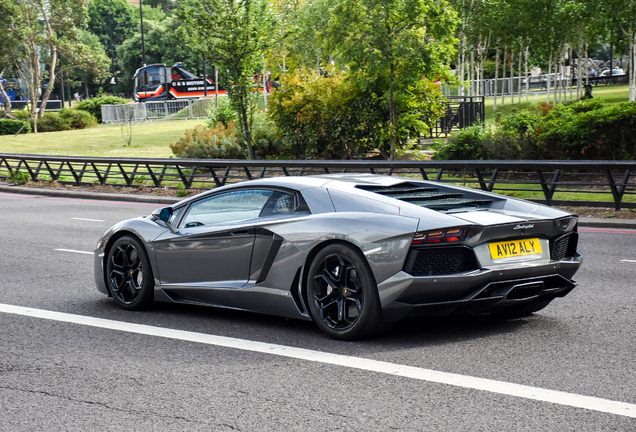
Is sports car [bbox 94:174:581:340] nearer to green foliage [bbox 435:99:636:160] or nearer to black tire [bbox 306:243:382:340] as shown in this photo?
black tire [bbox 306:243:382:340]

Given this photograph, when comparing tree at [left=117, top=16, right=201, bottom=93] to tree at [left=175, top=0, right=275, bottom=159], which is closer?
tree at [left=175, top=0, right=275, bottom=159]

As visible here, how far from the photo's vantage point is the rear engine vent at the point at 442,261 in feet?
17.4

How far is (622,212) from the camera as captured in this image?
14.0 meters

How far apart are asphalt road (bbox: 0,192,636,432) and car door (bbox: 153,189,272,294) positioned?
0.39 meters

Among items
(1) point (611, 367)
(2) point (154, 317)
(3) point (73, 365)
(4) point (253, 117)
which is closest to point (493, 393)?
(1) point (611, 367)

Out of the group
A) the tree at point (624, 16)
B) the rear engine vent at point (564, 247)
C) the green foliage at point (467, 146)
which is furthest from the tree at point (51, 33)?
the rear engine vent at point (564, 247)

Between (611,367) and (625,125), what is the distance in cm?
1445

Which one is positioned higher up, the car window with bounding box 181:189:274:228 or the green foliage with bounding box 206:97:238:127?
the green foliage with bounding box 206:97:238:127

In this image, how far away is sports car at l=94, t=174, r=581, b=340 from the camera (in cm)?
533

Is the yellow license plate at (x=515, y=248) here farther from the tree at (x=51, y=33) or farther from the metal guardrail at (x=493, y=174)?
the tree at (x=51, y=33)

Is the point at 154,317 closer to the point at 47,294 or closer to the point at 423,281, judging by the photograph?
the point at 47,294

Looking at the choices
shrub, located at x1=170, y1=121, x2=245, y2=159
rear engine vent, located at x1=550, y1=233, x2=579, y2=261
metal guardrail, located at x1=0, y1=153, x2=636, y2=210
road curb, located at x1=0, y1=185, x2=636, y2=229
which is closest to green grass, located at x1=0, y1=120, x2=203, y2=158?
shrub, located at x1=170, y1=121, x2=245, y2=159

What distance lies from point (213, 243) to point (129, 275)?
1140 mm

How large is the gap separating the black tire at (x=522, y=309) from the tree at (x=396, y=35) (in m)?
15.4
